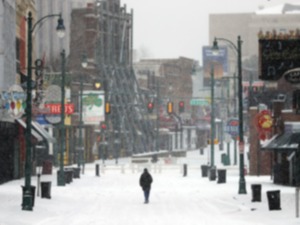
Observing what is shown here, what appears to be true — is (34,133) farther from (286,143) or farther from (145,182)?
(145,182)

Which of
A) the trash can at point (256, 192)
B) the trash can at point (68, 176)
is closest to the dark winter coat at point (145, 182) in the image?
the trash can at point (256, 192)

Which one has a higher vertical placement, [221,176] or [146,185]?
[146,185]

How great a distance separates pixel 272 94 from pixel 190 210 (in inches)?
1719

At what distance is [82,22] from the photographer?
11462cm

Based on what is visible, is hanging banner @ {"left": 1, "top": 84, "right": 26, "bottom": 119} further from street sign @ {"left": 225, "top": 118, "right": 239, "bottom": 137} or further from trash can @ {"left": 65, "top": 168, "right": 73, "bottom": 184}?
street sign @ {"left": 225, "top": 118, "right": 239, "bottom": 137}

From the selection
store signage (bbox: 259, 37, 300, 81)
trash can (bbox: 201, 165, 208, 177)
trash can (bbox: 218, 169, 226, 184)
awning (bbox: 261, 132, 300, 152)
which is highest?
store signage (bbox: 259, 37, 300, 81)

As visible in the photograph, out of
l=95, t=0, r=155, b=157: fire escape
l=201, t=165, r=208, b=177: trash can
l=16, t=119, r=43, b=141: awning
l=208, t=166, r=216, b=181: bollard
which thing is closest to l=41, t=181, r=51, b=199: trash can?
l=16, t=119, r=43, b=141: awning

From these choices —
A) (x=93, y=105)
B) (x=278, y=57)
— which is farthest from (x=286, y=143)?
(x=93, y=105)

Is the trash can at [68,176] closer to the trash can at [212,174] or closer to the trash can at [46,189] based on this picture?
A: the trash can at [212,174]

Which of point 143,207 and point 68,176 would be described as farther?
point 68,176

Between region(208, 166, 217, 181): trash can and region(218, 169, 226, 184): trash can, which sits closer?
region(218, 169, 226, 184): trash can

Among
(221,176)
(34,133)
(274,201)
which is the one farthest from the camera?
(34,133)

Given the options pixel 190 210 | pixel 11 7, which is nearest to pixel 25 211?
pixel 190 210

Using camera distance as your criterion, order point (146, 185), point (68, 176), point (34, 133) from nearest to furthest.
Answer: point (146, 185) < point (68, 176) < point (34, 133)
